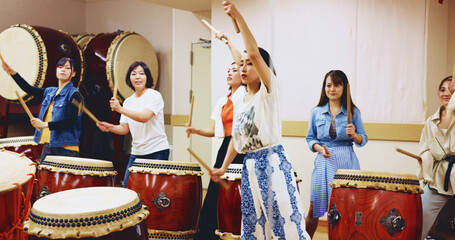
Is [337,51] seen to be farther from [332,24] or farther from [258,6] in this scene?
[258,6]

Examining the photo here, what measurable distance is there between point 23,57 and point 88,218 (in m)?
3.20

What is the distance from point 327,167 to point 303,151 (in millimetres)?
985

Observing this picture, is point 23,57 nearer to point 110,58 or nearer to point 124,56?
point 110,58

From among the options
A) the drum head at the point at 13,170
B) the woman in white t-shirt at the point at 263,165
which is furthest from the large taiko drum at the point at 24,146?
the woman in white t-shirt at the point at 263,165

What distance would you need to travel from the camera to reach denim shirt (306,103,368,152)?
260 centimetres

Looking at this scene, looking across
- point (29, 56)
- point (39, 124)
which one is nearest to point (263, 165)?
point (39, 124)

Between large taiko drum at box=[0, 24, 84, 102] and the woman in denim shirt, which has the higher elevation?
large taiko drum at box=[0, 24, 84, 102]

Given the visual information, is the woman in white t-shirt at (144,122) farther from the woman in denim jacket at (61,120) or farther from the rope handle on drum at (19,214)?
the rope handle on drum at (19,214)

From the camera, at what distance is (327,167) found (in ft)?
8.57

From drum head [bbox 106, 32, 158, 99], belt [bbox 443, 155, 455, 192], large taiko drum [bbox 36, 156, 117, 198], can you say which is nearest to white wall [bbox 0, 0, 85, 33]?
drum head [bbox 106, 32, 158, 99]

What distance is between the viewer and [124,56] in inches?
190

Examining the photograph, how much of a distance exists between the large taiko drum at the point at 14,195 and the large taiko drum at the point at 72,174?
76 centimetres

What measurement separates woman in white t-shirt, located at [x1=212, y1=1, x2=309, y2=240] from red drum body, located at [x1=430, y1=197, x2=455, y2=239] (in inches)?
55.5

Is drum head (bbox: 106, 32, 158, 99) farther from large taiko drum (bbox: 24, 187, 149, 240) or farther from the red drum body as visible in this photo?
the red drum body
